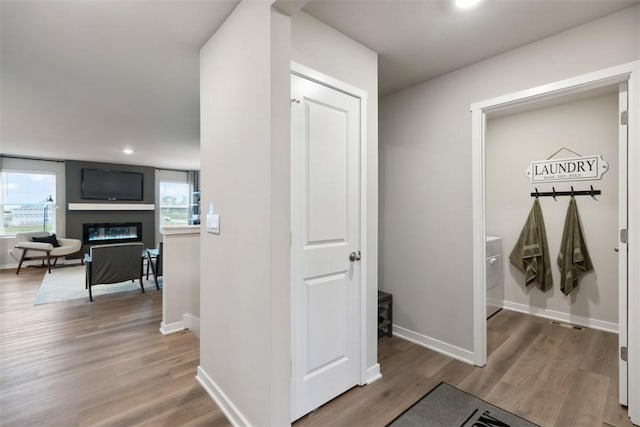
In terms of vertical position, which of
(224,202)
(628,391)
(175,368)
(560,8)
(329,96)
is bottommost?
(175,368)

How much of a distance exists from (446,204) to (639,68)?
1.38 metres

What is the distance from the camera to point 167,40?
2080mm

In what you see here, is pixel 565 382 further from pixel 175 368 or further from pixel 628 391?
pixel 175 368

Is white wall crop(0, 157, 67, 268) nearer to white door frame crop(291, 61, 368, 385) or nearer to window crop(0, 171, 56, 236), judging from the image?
window crop(0, 171, 56, 236)

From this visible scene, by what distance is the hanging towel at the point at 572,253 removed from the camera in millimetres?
3209

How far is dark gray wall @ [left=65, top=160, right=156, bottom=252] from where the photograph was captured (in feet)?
22.5

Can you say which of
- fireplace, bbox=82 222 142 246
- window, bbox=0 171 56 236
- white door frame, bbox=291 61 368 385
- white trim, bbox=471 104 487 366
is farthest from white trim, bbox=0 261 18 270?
white trim, bbox=471 104 487 366

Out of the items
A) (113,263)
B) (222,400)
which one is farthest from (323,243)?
(113,263)

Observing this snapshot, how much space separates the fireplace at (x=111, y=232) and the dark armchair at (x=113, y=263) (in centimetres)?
378

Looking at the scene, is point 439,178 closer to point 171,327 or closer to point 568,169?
point 568,169

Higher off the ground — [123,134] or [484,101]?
[123,134]

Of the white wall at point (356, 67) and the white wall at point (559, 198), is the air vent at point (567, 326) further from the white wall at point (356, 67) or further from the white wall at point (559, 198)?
the white wall at point (356, 67)

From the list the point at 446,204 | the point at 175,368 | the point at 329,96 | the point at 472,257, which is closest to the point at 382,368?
the point at 472,257

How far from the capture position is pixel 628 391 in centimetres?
179
